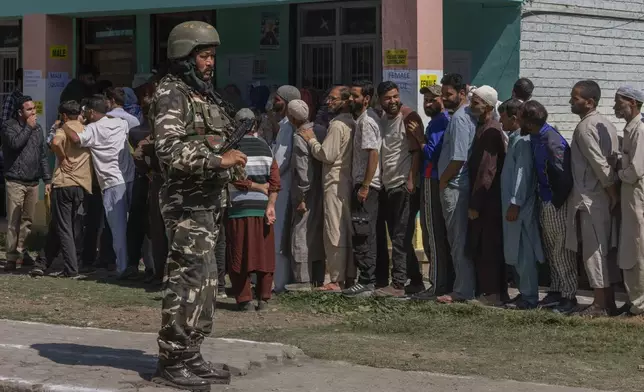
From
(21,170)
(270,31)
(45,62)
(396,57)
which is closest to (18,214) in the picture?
(21,170)

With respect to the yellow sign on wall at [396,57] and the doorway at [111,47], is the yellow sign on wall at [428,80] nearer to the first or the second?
the yellow sign on wall at [396,57]

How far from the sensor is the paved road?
7.19m

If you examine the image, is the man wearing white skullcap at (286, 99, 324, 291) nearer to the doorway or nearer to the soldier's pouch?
the soldier's pouch

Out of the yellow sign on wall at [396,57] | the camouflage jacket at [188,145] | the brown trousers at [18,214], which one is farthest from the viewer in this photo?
the brown trousers at [18,214]

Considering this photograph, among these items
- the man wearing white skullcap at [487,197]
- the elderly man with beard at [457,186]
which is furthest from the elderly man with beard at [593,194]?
the elderly man with beard at [457,186]

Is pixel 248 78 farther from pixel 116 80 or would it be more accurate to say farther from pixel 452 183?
pixel 452 183

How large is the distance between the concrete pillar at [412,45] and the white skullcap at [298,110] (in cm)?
A: 151

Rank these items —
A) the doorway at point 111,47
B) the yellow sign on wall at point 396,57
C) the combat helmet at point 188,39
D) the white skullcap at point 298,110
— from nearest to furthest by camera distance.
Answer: the combat helmet at point 188,39, the white skullcap at point 298,110, the yellow sign on wall at point 396,57, the doorway at point 111,47

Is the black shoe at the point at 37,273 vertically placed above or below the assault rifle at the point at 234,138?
below

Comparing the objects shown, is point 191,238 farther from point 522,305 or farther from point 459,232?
point 522,305

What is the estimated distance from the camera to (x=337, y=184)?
11.3 meters

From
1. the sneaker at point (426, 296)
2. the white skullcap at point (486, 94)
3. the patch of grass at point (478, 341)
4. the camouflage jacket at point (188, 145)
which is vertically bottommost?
the patch of grass at point (478, 341)

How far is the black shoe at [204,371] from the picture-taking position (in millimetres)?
7074

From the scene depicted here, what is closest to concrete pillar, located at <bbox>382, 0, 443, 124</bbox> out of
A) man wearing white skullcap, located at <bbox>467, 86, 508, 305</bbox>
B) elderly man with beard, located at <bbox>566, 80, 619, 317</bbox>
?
man wearing white skullcap, located at <bbox>467, 86, 508, 305</bbox>
